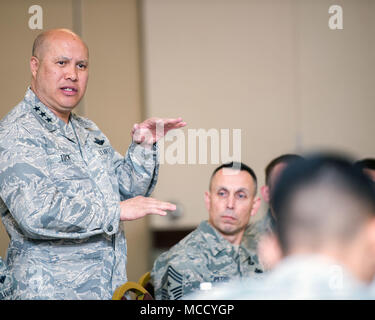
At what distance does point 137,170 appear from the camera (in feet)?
5.79

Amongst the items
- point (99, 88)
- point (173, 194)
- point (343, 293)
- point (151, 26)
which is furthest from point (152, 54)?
point (343, 293)

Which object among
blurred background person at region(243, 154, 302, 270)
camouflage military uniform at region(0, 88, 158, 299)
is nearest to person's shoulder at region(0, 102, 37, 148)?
camouflage military uniform at region(0, 88, 158, 299)

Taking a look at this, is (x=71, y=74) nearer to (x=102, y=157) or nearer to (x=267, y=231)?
(x=102, y=157)

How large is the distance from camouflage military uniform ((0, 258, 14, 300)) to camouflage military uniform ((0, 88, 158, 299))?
0.07 ft

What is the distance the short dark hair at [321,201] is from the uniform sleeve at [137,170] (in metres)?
0.75

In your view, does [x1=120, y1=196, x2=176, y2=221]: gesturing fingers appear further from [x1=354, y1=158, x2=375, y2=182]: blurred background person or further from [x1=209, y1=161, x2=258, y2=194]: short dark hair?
[x1=354, y1=158, x2=375, y2=182]: blurred background person

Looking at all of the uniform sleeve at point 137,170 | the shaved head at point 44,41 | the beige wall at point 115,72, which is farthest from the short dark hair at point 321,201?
the shaved head at point 44,41

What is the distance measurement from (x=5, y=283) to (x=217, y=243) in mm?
836

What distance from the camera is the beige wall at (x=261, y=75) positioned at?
96.0 inches

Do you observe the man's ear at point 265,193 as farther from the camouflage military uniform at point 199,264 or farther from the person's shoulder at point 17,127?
the person's shoulder at point 17,127

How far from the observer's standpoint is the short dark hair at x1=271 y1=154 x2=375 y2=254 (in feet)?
7.72
